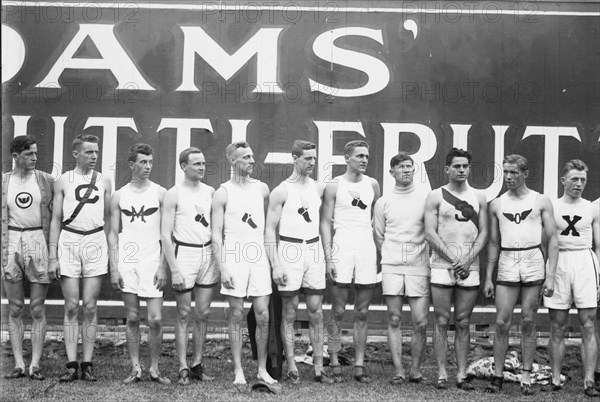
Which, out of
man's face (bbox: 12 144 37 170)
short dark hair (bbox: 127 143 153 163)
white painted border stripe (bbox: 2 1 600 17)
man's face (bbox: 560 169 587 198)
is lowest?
man's face (bbox: 560 169 587 198)

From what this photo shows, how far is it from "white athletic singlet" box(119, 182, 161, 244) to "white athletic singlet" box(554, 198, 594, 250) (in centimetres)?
289

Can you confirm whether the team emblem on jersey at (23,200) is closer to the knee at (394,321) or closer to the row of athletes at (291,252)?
the row of athletes at (291,252)

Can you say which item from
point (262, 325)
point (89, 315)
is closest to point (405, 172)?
point (262, 325)

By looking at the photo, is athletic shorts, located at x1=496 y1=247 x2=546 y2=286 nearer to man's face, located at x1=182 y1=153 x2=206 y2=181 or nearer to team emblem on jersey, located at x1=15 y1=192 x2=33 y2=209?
man's face, located at x1=182 y1=153 x2=206 y2=181

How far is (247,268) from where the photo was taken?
5.86 metres

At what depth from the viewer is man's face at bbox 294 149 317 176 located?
239 inches

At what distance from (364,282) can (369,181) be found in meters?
0.76

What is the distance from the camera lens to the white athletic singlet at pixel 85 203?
6.01 metres

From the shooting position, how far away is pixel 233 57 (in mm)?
6668

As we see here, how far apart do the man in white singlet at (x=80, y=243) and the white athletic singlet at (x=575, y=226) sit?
10.8 ft

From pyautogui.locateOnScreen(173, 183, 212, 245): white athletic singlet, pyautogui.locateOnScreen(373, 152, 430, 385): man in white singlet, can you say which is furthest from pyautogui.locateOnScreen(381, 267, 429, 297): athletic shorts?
pyautogui.locateOnScreen(173, 183, 212, 245): white athletic singlet

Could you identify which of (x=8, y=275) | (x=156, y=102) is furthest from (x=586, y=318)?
(x=8, y=275)

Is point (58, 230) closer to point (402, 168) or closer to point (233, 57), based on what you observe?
point (233, 57)

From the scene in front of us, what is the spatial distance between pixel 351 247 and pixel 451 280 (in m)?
0.75
